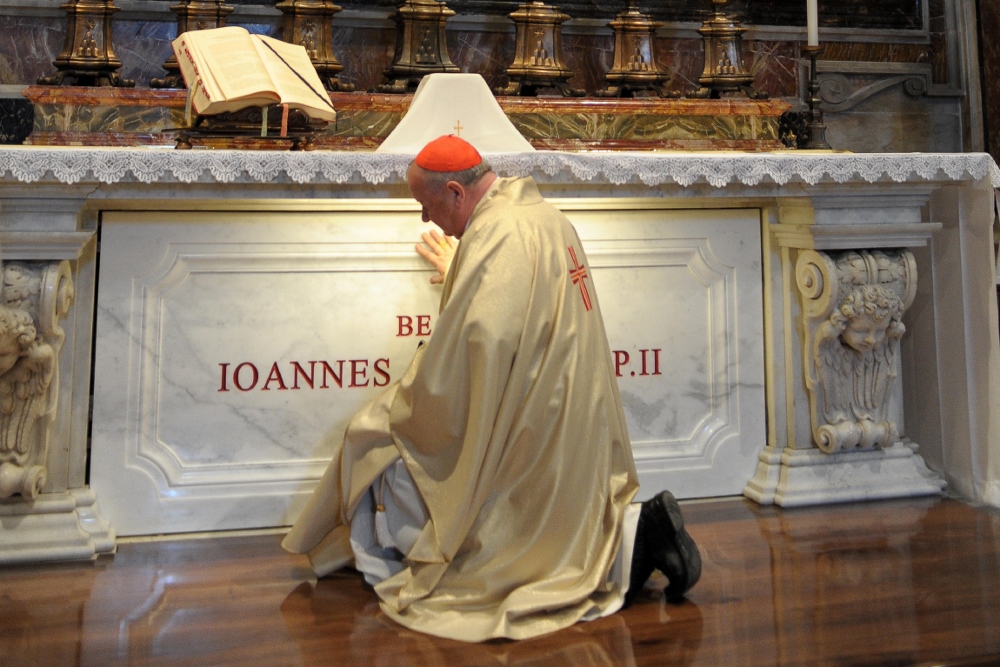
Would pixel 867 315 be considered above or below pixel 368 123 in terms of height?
below

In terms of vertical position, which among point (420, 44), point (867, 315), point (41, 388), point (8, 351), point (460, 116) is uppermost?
point (420, 44)

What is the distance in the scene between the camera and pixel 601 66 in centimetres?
532

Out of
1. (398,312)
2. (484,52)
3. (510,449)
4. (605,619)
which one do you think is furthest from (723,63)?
(605,619)

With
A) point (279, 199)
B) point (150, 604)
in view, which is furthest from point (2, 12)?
point (150, 604)

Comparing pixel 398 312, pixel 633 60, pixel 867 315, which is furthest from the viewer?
pixel 633 60

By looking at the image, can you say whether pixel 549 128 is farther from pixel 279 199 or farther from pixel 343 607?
pixel 343 607

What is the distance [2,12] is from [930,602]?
13.9 ft

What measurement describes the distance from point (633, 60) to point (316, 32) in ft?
4.65

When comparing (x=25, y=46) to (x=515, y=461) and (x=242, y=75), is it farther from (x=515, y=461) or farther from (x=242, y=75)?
(x=515, y=461)

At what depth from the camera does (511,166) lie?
377cm

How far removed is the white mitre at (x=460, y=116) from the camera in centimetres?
404

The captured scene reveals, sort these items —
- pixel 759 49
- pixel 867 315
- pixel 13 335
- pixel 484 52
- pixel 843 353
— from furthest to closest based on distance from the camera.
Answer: pixel 759 49, pixel 484 52, pixel 843 353, pixel 867 315, pixel 13 335

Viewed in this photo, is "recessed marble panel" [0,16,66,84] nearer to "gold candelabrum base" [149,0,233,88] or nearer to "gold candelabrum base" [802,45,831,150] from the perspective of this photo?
"gold candelabrum base" [149,0,233,88]

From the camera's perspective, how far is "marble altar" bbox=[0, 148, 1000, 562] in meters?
3.69
